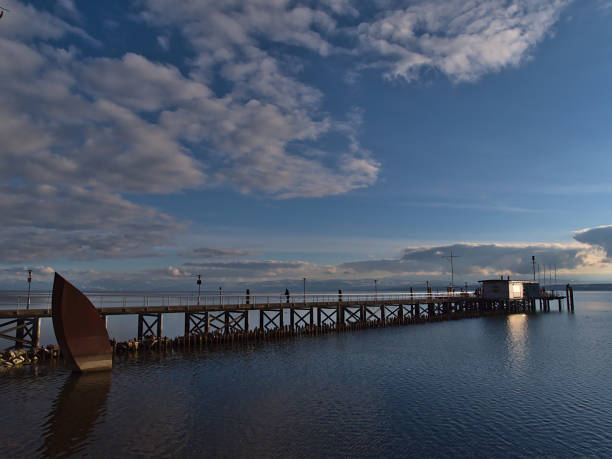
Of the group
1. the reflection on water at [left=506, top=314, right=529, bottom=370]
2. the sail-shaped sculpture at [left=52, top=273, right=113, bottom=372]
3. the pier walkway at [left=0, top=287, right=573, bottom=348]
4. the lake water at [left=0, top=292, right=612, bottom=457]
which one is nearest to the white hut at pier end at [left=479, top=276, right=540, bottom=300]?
the pier walkway at [left=0, top=287, right=573, bottom=348]

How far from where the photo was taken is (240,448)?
1611 centimetres

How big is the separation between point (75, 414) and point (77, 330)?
998 cm

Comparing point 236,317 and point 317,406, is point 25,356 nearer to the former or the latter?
point 236,317

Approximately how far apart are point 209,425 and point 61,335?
52.8 ft

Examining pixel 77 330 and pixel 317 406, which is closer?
pixel 317 406

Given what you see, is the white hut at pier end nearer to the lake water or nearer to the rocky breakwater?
the lake water

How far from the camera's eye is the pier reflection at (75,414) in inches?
647

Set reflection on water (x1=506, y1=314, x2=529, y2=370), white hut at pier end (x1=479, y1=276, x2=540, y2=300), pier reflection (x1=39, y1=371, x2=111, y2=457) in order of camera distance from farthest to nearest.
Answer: white hut at pier end (x1=479, y1=276, x2=540, y2=300)
reflection on water (x1=506, y1=314, x2=529, y2=370)
pier reflection (x1=39, y1=371, x2=111, y2=457)

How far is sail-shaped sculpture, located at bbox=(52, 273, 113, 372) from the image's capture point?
28031 mm

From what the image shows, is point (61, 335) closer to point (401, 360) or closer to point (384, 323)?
point (401, 360)

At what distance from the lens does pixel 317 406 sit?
2130 centimetres

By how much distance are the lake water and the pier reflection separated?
0.31ft

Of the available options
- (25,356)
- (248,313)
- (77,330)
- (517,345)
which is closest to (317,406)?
(77,330)

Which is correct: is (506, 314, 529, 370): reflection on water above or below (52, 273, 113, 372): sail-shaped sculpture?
below
